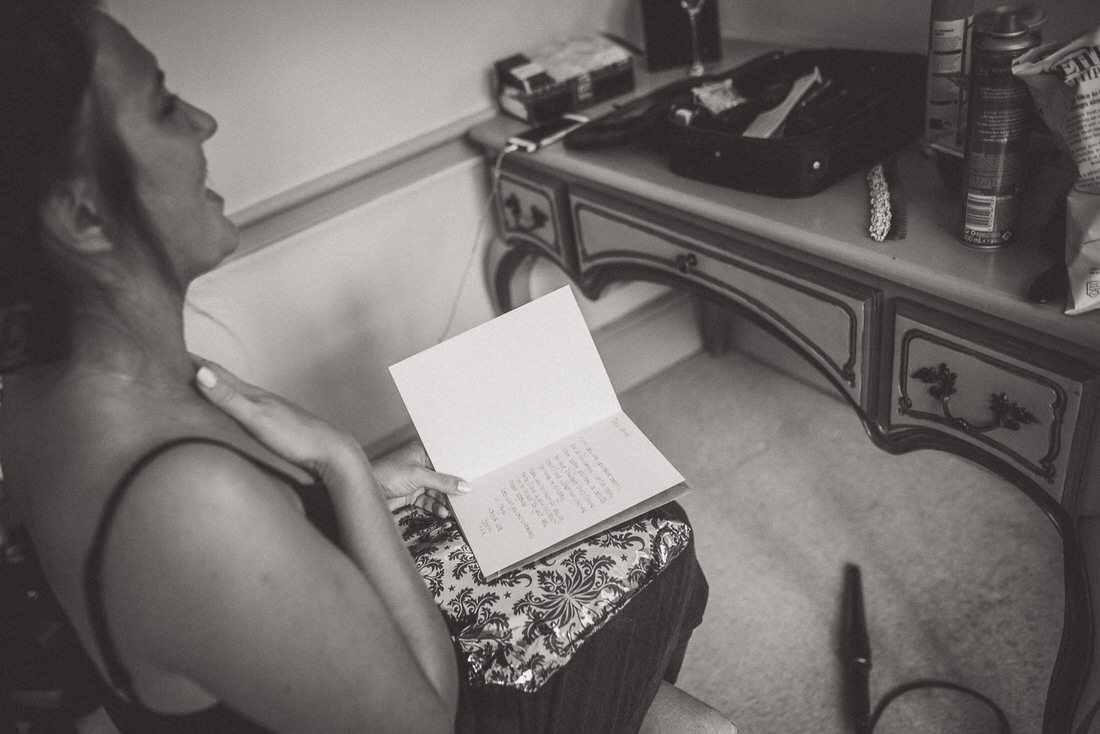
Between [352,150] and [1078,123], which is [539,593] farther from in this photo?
[352,150]

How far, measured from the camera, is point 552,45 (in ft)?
5.46

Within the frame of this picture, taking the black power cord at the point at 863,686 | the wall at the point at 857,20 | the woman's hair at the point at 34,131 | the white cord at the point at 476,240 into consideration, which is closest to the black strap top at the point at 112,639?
the woman's hair at the point at 34,131

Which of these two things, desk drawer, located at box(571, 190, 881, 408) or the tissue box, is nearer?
desk drawer, located at box(571, 190, 881, 408)

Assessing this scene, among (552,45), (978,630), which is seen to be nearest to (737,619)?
(978,630)

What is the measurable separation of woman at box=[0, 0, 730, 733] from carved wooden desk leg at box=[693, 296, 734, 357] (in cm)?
149

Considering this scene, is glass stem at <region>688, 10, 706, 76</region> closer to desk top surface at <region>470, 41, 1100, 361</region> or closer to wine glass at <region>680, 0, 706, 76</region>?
wine glass at <region>680, 0, 706, 76</region>

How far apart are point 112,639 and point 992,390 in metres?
0.88

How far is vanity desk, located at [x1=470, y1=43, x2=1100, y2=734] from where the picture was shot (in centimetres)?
86

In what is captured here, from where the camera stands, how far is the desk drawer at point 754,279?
1058 mm

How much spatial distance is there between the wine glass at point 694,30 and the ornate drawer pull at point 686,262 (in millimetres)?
481

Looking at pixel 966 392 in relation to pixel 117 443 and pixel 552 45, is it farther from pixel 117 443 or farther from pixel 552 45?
pixel 552 45

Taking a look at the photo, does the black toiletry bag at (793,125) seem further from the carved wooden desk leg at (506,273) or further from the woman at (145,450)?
the woman at (145,450)

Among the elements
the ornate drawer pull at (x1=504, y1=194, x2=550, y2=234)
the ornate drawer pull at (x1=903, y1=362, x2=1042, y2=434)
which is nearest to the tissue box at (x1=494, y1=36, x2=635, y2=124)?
the ornate drawer pull at (x1=504, y1=194, x2=550, y2=234)

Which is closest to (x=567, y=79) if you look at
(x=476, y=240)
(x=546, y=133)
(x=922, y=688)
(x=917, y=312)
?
(x=546, y=133)
